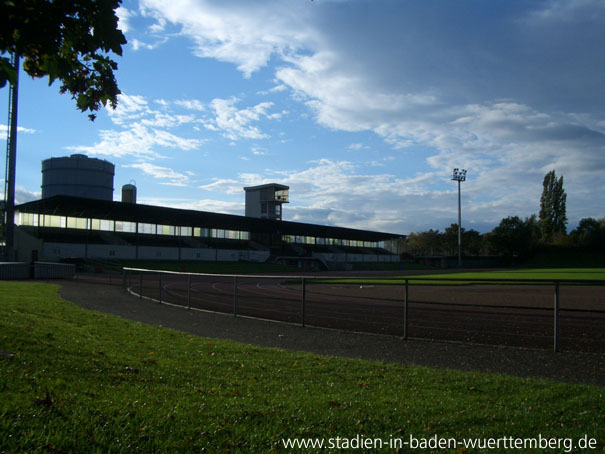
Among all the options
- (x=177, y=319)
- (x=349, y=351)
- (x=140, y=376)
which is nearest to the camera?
(x=140, y=376)

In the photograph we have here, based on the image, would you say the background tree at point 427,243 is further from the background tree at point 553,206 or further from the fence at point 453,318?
the fence at point 453,318

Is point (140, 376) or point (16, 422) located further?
point (140, 376)

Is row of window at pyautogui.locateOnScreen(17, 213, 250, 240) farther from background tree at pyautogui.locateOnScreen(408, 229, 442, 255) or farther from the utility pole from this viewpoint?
background tree at pyautogui.locateOnScreen(408, 229, 442, 255)

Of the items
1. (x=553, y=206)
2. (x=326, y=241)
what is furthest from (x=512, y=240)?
(x=326, y=241)

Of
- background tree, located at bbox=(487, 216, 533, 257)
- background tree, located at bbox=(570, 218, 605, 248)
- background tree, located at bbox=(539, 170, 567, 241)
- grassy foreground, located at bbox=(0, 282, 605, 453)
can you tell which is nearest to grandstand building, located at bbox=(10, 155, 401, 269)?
background tree, located at bbox=(487, 216, 533, 257)

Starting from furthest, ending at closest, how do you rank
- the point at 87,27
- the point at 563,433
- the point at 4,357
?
the point at 4,357 → the point at 87,27 → the point at 563,433

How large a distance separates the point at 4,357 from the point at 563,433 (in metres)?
5.35

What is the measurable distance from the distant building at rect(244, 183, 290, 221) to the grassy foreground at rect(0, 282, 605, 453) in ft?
273

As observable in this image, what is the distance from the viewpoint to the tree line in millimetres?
97250

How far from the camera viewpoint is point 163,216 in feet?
212

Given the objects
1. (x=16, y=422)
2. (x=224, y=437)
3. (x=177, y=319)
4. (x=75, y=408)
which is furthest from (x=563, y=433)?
(x=177, y=319)

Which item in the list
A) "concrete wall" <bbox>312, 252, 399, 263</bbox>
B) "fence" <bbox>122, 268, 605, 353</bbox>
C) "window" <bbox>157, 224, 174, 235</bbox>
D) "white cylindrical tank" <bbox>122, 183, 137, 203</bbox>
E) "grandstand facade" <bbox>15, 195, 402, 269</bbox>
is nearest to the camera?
"fence" <bbox>122, 268, 605, 353</bbox>

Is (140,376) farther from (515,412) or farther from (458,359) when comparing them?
(458,359)

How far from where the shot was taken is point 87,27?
4375 mm
